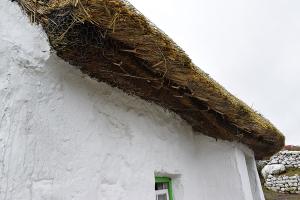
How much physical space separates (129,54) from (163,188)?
166cm

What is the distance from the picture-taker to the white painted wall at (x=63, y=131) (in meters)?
1.79

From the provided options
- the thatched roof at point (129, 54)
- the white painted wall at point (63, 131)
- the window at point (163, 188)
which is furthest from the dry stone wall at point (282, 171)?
the white painted wall at point (63, 131)

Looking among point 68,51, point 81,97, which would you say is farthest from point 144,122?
point 68,51

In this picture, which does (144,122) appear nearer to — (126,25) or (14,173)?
(126,25)

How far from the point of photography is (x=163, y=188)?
10.9 feet

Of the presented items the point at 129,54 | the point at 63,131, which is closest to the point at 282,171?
the point at 129,54

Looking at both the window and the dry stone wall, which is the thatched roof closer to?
the window

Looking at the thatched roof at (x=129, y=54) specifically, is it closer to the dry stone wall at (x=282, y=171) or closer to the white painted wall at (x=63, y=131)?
the white painted wall at (x=63, y=131)

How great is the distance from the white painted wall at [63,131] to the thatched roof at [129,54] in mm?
116

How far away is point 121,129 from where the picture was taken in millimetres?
2656

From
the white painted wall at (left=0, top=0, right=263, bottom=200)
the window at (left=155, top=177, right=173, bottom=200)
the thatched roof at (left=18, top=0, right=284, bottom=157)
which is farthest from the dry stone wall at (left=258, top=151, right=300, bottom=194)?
the white painted wall at (left=0, top=0, right=263, bottom=200)

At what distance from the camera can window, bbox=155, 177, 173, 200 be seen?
3.23 metres

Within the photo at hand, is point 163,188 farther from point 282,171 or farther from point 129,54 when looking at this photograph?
point 282,171

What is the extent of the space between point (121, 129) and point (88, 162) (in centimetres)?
54
